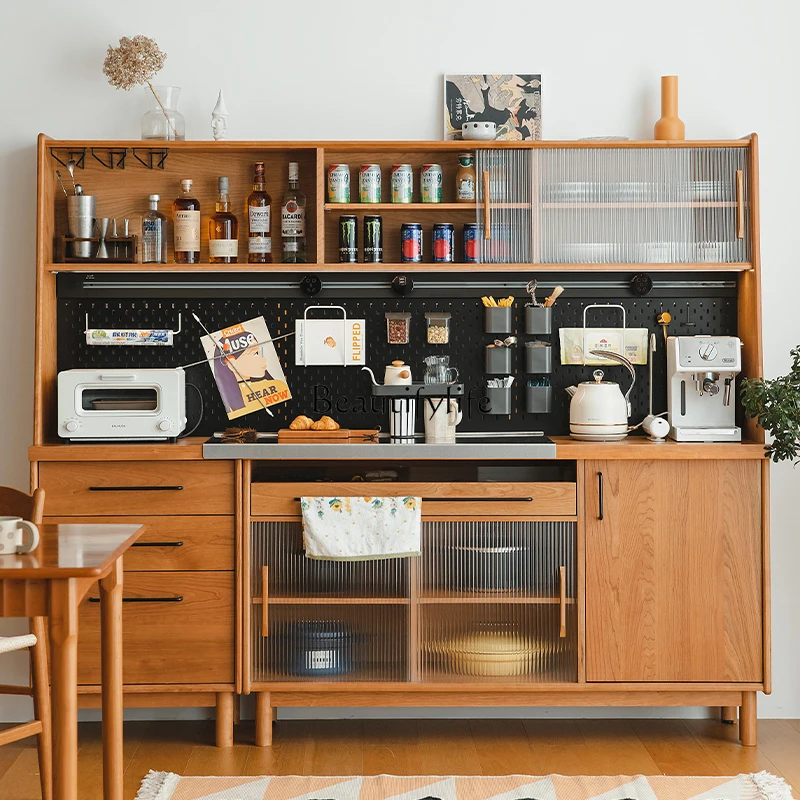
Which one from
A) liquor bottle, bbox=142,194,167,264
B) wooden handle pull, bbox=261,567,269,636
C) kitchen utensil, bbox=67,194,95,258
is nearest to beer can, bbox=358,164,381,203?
liquor bottle, bbox=142,194,167,264

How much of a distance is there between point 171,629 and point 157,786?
468mm

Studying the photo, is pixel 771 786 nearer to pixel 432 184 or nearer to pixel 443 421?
pixel 443 421

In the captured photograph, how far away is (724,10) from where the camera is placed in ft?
11.1

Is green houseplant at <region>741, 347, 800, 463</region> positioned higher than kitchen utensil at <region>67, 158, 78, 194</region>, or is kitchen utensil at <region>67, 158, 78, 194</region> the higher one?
kitchen utensil at <region>67, 158, 78, 194</region>

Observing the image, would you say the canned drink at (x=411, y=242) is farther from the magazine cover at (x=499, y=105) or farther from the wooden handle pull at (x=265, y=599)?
the wooden handle pull at (x=265, y=599)

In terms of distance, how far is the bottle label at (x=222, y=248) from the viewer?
129 inches

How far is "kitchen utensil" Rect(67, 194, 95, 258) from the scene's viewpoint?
3.23 metres

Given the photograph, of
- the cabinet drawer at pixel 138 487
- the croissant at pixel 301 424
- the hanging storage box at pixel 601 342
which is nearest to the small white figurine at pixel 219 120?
the croissant at pixel 301 424

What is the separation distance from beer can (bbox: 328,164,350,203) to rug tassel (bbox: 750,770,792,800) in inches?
87.7

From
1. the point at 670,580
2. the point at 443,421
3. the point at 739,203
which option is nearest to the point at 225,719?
the point at 443,421

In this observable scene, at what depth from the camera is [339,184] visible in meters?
3.27

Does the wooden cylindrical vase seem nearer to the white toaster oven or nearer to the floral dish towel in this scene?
the floral dish towel

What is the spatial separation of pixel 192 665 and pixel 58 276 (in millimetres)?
1433

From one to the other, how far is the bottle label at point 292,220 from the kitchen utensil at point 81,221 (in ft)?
2.14
